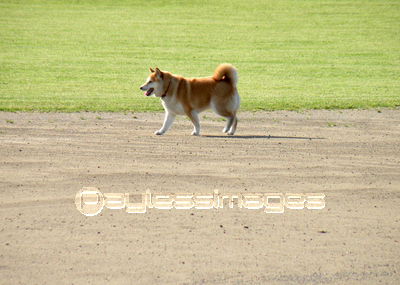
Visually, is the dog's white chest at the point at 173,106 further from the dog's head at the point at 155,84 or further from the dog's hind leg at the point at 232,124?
the dog's hind leg at the point at 232,124

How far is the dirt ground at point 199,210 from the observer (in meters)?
4.46

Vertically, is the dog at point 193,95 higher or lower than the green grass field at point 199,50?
higher

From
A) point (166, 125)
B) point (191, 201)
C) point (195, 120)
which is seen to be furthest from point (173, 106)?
point (191, 201)

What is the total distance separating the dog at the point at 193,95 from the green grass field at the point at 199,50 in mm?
2719

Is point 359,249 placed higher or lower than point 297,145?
higher

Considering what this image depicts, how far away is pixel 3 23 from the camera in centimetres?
2709

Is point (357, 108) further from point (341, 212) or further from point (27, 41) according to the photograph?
point (27, 41)

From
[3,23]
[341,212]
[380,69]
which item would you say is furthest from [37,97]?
[3,23]

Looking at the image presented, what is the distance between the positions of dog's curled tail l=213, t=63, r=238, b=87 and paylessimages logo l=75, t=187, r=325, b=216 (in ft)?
12.7

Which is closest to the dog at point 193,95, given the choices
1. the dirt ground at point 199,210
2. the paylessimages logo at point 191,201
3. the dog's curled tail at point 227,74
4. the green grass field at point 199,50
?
the dog's curled tail at point 227,74

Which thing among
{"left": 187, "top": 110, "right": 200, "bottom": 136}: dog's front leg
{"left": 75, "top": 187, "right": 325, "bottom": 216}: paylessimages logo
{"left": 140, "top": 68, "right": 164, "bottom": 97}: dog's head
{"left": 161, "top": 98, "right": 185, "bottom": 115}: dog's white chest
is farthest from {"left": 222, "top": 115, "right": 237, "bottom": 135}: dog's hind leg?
{"left": 75, "top": 187, "right": 325, "bottom": 216}: paylessimages logo

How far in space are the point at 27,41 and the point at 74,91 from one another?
1008 centimetres

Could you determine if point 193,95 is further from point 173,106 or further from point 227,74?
point 227,74

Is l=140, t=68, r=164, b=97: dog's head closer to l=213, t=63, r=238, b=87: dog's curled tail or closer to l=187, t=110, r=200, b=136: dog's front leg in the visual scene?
l=187, t=110, r=200, b=136: dog's front leg
